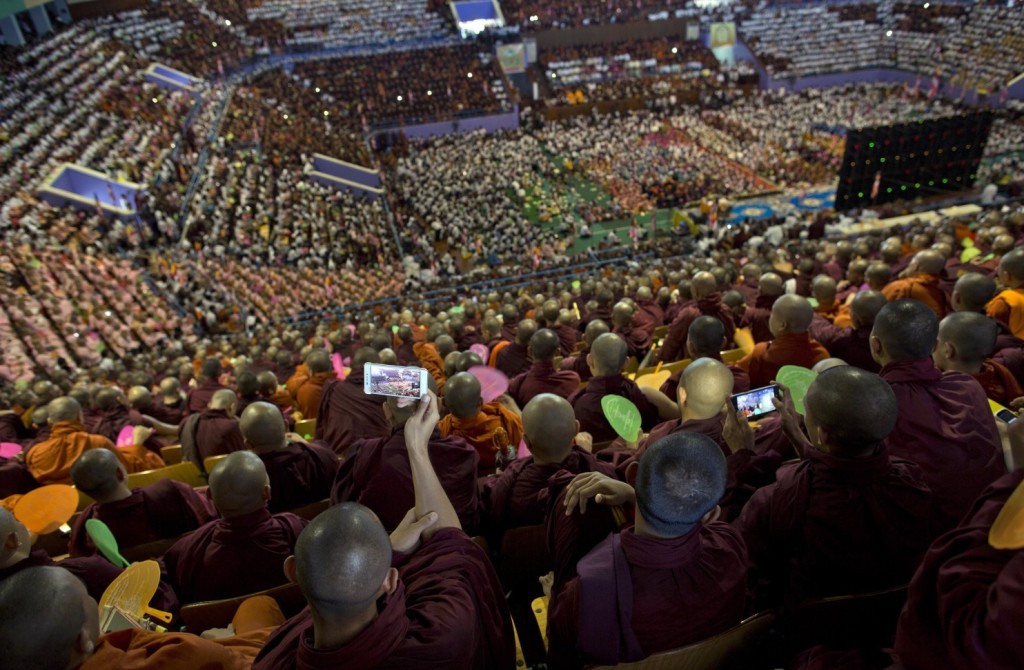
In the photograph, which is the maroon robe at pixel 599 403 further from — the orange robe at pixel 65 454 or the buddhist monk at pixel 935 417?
the orange robe at pixel 65 454

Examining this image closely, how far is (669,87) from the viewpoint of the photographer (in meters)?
32.8

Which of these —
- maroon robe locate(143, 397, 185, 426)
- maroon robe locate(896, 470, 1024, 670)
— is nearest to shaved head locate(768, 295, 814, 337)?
maroon robe locate(896, 470, 1024, 670)

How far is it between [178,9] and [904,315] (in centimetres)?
4220

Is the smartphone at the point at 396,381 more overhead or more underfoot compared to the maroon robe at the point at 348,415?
more overhead

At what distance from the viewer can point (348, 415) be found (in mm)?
5109

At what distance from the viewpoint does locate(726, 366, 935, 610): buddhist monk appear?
2338mm

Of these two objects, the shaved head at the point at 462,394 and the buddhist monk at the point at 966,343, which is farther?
the shaved head at the point at 462,394

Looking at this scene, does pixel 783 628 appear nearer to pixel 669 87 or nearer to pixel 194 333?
pixel 194 333

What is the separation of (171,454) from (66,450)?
976mm

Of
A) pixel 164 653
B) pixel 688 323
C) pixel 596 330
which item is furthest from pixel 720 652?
pixel 688 323

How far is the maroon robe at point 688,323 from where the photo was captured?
604 cm

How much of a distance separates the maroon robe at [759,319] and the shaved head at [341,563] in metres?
5.30

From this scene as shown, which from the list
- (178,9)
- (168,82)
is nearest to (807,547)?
(168,82)

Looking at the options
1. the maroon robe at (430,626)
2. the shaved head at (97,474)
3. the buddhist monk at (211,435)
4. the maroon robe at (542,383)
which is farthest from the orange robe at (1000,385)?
the buddhist monk at (211,435)
